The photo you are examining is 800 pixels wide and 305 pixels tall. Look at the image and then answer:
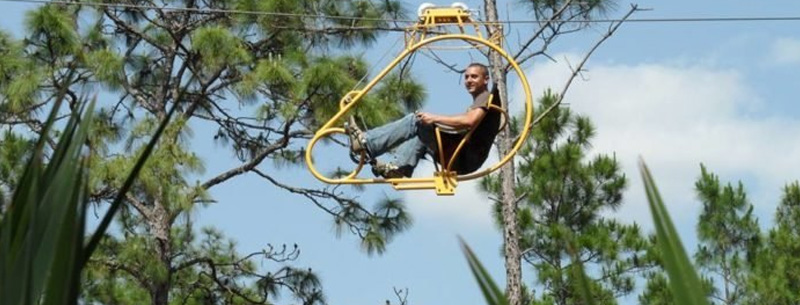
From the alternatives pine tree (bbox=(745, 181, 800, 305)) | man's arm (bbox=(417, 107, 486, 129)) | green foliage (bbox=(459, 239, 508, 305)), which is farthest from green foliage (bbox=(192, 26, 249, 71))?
green foliage (bbox=(459, 239, 508, 305))

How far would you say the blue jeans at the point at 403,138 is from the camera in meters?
7.20

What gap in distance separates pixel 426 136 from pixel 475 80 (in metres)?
0.36

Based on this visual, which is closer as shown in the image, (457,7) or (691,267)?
(691,267)

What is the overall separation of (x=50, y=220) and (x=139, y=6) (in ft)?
44.0

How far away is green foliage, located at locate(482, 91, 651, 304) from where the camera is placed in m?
15.6

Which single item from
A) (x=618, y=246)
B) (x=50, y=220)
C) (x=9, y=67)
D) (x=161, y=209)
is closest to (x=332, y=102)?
(x=161, y=209)

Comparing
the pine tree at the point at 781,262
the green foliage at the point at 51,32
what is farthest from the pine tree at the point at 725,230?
the green foliage at the point at 51,32

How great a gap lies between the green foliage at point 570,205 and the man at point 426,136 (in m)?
7.91

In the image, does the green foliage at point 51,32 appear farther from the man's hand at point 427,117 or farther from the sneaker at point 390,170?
the man's hand at point 427,117

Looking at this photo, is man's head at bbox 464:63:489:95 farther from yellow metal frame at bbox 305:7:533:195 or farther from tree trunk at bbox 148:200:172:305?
tree trunk at bbox 148:200:172:305

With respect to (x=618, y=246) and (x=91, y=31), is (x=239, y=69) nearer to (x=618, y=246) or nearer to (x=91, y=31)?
(x=91, y=31)

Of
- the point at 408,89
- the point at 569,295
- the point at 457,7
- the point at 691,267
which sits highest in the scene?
the point at 408,89

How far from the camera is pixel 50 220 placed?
3.65 feet

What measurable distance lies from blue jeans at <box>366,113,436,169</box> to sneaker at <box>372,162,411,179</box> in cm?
2
